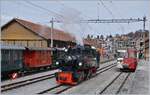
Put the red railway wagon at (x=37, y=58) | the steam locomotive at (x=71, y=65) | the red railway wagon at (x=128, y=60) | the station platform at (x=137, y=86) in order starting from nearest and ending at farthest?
1. the station platform at (x=137, y=86)
2. the steam locomotive at (x=71, y=65)
3. the red railway wagon at (x=37, y=58)
4. the red railway wagon at (x=128, y=60)

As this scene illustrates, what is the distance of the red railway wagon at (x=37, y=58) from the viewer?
30469mm

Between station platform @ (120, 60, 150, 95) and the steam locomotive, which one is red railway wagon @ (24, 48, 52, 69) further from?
station platform @ (120, 60, 150, 95)

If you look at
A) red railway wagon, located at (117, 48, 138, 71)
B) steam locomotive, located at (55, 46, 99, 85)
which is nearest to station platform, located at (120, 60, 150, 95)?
steam locomotive, located at (55, 46, 99, 85)

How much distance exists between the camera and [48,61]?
3678 cm

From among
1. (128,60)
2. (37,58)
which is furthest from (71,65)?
(128,60)

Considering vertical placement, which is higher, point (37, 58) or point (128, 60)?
Result: point (37, 58)

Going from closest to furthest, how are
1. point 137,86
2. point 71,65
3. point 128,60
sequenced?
point 137,86 < point 71,65 < point 128,60

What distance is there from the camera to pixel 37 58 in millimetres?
32656

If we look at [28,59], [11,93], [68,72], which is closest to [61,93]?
[11,93]

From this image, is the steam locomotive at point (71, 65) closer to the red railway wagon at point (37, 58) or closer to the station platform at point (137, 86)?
the station platform at point (137, 86)

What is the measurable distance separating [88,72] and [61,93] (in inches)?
297

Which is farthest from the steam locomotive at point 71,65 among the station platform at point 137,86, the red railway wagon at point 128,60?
the red railway wagon at point 128,60

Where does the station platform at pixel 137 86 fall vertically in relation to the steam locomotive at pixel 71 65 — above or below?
below

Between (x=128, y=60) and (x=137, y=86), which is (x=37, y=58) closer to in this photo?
(x=128, y=60)
